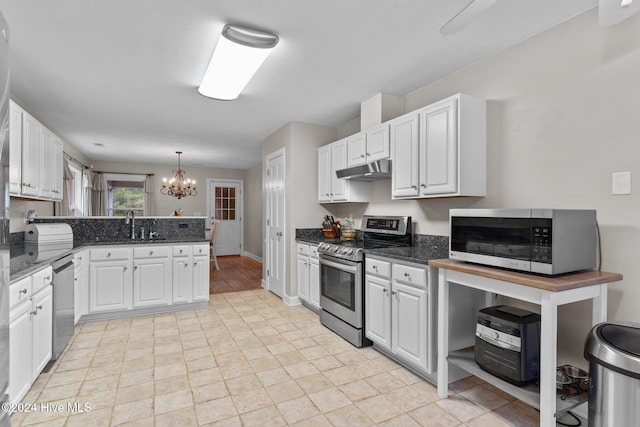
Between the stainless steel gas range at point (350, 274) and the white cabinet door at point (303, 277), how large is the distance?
44 cm

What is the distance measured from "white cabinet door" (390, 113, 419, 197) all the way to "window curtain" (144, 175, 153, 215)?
675cm

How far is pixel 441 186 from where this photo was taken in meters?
2.52

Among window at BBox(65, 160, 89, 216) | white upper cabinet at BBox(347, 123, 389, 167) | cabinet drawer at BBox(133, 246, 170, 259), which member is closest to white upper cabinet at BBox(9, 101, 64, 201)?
cabinet drawer at BBox(133, 246, 170, 259)

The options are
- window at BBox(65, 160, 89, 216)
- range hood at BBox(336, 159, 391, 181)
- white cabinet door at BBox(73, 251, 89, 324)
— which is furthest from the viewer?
window at BBox(65, 160, 89, 216)

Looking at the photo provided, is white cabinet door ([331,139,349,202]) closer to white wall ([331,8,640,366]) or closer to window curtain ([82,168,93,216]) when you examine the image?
white wall ([331,8,640,366])

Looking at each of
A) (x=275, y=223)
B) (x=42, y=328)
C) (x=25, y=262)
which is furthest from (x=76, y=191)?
(x=42, y=328)

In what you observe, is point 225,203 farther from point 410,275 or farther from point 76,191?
point 410,275

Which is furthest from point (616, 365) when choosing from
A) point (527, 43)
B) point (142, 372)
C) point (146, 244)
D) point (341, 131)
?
→ point (146, 244)

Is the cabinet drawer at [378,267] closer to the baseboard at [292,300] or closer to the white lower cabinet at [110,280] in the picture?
the baseboard at [292,300]

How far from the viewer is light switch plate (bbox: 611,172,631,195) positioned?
177 cm

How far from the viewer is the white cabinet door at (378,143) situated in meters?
3.09

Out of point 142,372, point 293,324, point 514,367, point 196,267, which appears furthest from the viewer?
point 196,267

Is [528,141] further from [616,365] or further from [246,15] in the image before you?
[246,15]

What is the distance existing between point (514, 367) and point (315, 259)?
7.52 ft
